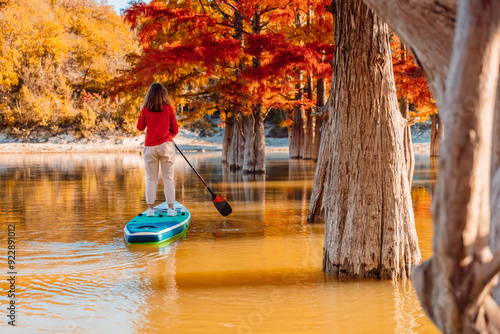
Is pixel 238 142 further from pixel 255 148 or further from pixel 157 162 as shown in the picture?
pixel 157 162

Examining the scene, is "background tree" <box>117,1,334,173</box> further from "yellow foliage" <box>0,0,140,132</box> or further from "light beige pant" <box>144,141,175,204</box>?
"yellow foliage" <box>0,0,140,132</box>

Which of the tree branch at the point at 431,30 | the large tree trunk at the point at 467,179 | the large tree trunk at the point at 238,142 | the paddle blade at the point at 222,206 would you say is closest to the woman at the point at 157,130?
the paddle blade at the point at 222,206

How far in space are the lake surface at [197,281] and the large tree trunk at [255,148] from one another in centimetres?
829

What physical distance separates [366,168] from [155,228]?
3.36 m

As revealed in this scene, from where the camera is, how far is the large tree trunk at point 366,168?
554 cm

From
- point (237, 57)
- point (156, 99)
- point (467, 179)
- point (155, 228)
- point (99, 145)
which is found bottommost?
point (155, 228)

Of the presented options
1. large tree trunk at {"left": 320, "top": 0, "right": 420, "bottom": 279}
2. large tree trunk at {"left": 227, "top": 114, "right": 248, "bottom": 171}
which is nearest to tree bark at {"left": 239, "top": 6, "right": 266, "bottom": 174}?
large tree trunk at {"left": 227, "top": 114, "right": 248, "bottom": 171}

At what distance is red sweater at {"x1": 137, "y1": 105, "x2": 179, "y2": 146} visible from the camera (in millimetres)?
7945

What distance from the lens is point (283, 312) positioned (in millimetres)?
4812

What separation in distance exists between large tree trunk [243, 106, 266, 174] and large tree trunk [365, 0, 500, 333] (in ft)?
56.6

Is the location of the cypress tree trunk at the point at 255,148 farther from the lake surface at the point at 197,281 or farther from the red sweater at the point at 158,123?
the red sweater at the point at 158,123

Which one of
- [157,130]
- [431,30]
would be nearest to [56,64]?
[157,130]

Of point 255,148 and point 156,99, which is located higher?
point 156,99

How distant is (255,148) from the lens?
19.7 metres
